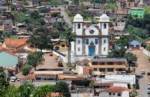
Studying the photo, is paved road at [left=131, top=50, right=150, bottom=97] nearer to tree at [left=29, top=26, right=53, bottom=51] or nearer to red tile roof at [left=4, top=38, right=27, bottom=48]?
tree at [left=29, top=26, right=53, bottom=51]

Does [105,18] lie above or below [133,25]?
above

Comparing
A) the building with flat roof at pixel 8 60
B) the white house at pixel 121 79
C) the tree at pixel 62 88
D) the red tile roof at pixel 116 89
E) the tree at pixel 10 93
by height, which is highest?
the tree at pixel 10 93

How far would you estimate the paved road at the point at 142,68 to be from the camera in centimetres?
2495

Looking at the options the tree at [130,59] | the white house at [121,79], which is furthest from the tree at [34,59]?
the white house at [121,79]

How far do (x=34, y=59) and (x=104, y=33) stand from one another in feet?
10.5

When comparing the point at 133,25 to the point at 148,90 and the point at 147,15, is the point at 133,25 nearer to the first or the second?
the point at 147,15

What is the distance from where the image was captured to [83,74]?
87.2 ft

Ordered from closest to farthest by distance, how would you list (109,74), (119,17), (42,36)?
1. (109,74)
2. (42,36)
3. (119,17)

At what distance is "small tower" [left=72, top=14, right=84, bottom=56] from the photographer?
2991 centimetres

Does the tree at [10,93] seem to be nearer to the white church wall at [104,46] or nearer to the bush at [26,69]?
the bush at [26,69]

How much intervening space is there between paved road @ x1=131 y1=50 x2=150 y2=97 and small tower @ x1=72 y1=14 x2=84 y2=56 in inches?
94.4

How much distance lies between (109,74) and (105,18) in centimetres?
396

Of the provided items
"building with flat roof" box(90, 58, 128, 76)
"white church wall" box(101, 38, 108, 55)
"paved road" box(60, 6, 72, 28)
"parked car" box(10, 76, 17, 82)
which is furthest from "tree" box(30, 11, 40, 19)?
"parked car" box(10, 76, 17, 82)

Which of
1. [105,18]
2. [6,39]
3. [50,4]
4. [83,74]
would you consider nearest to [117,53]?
[105,18]
